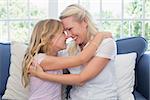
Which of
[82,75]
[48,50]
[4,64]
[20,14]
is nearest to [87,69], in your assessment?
[82,75]

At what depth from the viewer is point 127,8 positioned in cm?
304

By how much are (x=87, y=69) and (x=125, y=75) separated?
456mm

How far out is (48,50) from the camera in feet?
6.11

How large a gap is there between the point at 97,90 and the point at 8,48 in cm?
93

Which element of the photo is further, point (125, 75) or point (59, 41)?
point (125, 75)

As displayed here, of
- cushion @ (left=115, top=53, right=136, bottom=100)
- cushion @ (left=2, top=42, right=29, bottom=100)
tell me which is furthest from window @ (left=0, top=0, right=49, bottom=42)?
cushion @ (left=115, top=53, right=136, bottom=100)

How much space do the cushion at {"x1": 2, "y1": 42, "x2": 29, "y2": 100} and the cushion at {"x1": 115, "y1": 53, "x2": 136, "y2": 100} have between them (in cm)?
65

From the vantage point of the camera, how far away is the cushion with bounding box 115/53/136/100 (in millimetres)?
2083

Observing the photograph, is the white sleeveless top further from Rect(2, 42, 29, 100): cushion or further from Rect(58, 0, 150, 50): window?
Rect(58, 0, 150, 50): window

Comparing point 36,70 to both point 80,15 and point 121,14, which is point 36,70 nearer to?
point 80,15

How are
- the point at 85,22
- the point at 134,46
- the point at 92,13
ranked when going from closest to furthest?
the point at 85,22
the point at 134,46
the point at 92,13

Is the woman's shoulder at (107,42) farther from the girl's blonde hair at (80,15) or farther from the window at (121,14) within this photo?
the window at (121,14)

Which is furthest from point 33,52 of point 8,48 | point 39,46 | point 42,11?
point 42,11

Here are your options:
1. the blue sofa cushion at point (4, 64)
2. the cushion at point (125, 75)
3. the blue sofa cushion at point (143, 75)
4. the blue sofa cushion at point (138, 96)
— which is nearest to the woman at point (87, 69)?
the cushion at point (125, 75)
